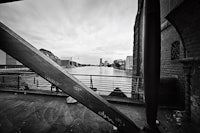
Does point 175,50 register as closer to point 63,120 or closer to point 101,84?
point 101,84

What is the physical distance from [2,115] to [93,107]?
316cm

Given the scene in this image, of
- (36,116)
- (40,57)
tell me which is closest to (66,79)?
(40,57)

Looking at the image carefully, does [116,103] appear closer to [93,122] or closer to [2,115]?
[93,122]

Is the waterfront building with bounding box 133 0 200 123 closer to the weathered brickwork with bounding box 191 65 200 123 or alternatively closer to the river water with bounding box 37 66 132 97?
the weathered brickwork with bounding box 191 65 200 123

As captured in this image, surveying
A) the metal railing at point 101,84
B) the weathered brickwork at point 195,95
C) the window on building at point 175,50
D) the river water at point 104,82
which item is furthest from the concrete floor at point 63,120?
the window on building at point 175,50

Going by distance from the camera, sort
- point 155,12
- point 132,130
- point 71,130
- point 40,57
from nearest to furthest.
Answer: point 40,57 < point 155,12 < point 132,130 < point 71,130

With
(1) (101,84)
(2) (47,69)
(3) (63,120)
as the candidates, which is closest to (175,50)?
(1) (101,84)

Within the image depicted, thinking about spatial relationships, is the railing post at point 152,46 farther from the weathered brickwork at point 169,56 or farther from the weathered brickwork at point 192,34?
the weathered brickwork at point 169,56

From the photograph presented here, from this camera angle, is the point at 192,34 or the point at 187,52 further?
the point at 187,52

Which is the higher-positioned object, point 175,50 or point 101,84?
point 175,50

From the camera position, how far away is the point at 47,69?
117 cm

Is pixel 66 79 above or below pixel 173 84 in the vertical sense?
above

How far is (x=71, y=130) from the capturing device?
81.5 inches

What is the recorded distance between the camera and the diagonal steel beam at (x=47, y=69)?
1.12 meters
